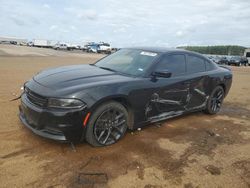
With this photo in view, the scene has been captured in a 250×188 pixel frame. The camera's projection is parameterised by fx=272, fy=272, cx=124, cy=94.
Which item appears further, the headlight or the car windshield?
the car windshield

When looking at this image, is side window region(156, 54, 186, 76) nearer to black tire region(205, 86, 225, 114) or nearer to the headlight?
black tire region(205, 86, 225, 114)

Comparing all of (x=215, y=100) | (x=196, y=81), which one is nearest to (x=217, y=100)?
(x=215, y=100)

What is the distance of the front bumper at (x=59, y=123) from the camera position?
3764 mm

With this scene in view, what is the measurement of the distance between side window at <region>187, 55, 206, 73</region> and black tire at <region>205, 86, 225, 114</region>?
2.56 ft

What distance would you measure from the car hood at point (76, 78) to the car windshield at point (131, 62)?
31cm

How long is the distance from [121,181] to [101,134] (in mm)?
1042

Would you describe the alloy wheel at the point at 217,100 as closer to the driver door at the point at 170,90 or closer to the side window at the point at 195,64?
the side window at the point at 195,64

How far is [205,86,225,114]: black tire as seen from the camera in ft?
21.6

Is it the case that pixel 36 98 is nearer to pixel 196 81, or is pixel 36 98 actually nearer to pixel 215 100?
pixel 196 81

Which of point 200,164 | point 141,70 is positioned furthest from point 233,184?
point 141,70

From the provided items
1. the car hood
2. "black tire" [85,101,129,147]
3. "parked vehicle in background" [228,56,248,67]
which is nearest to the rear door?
the car hood

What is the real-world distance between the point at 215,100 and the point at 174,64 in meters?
1.98

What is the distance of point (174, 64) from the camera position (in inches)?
216

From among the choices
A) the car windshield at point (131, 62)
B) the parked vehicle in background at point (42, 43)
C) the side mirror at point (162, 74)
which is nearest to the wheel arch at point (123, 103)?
the car windshield at point (131, 62)
